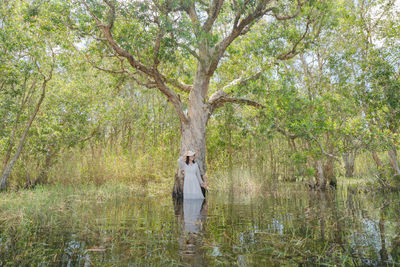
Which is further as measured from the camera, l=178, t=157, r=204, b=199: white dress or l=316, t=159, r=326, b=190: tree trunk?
l=316, t=159, r=326, b=190: tree trunk

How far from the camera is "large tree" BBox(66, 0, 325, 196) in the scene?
7.25 meters

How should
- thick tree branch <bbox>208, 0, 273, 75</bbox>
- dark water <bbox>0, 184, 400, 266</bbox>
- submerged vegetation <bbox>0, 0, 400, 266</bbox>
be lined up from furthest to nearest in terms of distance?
thick tree branch <bbox>208, 0, 273, 75</bbox>
submerged vegetation <bbox>0, 0, 400, 266</bbox>
dark water <bbox>0, 184, 400, 266</bbox>

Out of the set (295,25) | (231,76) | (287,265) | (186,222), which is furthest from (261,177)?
(287,265)

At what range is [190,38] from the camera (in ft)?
23.0

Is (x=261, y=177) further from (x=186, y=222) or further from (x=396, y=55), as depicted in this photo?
(x=186, y=222)

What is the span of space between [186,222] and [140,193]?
5648 mm

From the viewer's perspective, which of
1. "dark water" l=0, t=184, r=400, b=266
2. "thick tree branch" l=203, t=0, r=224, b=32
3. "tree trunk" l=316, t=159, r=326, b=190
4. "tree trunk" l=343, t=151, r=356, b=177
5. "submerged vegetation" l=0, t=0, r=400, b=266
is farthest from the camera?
"tree trunk" l=343, t=151, r=356, b=177

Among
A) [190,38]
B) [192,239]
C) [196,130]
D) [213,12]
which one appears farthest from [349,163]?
[192,239]

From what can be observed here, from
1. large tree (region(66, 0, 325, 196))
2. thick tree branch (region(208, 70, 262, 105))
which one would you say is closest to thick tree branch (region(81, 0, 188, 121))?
large tree (region(66, 0, 325, 196))

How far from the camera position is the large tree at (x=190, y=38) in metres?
7.25

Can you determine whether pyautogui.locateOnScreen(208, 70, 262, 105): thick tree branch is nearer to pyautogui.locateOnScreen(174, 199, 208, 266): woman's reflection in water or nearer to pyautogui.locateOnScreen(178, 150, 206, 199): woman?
pyautogui.locateOnScreen(178, 150, 206, 199): woman

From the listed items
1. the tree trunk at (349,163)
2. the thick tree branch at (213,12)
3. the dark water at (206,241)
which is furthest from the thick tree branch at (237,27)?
the tree trunk at (349,163)

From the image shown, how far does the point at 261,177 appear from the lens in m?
11.3

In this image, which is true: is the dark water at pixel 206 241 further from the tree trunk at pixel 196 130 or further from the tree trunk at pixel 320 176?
the tree trunk at pixel 320 176
